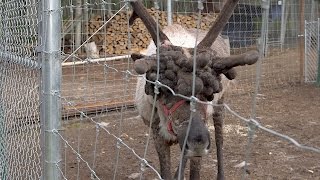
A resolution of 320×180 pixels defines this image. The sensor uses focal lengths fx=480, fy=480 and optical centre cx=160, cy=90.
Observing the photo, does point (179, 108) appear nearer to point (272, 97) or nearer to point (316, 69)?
point (272, 97)

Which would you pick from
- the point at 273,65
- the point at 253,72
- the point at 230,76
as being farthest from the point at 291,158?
the point at 273,65

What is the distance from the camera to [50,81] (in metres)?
2.75

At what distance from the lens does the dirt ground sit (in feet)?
16.7

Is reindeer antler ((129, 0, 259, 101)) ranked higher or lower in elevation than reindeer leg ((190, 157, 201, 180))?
higher

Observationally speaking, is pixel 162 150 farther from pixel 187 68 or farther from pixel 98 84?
pixel 98 84

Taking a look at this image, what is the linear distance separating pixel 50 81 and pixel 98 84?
6034mm

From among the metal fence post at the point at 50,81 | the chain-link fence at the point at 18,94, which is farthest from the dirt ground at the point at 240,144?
the metal fence post at the point at 50,81

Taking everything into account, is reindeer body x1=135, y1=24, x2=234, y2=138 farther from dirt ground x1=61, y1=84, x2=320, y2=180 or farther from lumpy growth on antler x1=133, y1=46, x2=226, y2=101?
lumpy growth on antler x1=133, y1=46, x2=226, y2=101

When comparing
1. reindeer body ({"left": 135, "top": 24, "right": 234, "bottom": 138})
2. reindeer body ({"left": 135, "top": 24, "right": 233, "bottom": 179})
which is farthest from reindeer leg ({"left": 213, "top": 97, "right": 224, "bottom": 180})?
reindeer body ({"left": 135, "top": 24, "right": 234, "bottom": 138})

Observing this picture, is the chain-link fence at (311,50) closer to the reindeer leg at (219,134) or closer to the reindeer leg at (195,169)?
the reindeer leg at (219,134)

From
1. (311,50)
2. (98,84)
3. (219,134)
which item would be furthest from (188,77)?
(311,50)

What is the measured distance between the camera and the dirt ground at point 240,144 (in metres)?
5.09

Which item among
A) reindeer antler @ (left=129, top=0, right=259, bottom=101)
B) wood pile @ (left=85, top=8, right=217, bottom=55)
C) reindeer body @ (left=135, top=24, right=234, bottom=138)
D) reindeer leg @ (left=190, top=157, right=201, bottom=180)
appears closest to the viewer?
reindeer antler @ (left=129, top=0, right=259, bottom=101)

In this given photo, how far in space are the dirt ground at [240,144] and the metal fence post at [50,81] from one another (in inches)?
35.6
